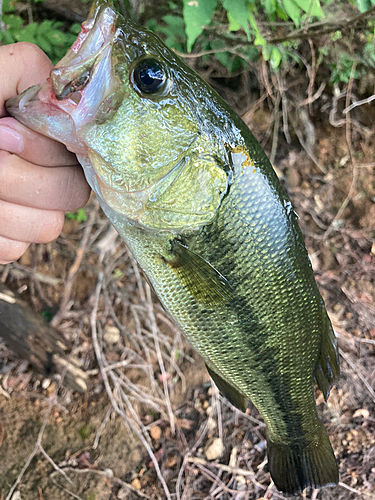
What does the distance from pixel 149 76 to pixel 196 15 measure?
23.2 inches

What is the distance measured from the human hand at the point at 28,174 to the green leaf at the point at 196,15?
0.60 metres

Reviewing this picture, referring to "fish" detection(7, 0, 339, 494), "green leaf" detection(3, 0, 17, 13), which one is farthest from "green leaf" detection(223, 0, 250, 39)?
"green leaf" detection(3, 0, 17, 13)

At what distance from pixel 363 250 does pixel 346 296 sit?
19.8 inches

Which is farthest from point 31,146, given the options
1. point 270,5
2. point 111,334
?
point 111,334

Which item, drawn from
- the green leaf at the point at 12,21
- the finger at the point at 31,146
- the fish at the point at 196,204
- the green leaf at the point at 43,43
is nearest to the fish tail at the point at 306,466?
the fish at the point at 196,204

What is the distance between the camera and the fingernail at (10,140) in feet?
3.40

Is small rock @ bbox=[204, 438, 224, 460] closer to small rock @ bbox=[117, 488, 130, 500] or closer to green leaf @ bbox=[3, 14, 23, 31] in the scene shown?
small rock @ bbox=[117, 488, 130, 500]

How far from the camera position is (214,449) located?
2496mm

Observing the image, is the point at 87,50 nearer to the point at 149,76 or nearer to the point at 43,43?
the point at 149,76

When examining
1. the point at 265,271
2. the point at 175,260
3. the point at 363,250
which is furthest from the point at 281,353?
the point at 363,250

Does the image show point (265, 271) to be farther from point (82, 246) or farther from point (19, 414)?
point (19, 414)

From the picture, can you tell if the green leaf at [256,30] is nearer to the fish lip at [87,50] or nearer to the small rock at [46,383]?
the fish lip at [87,50]

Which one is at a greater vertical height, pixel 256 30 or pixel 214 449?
pixel 256 30

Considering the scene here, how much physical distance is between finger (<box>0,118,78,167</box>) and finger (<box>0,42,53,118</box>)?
103mm
